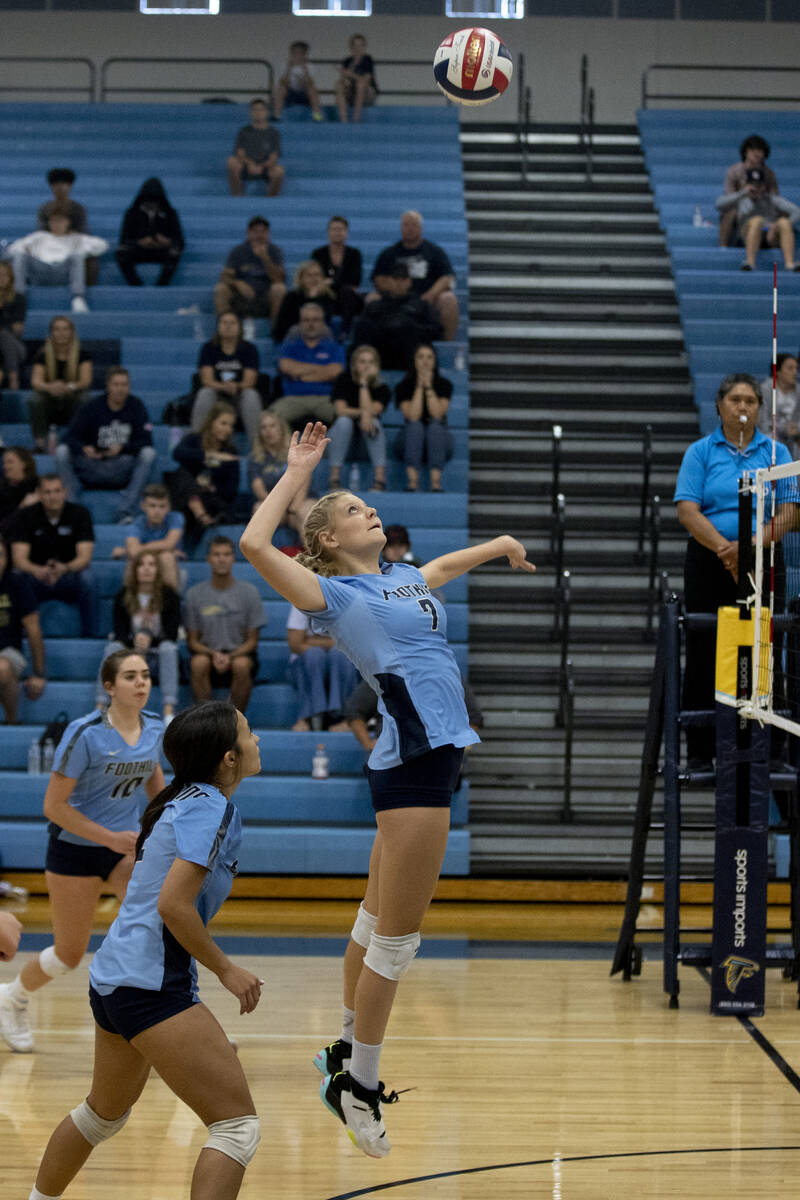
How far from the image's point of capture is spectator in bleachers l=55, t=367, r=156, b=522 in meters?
11.2

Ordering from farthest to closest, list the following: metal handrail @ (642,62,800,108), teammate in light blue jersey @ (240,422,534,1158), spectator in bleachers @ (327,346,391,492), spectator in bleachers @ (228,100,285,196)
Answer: metal handrail @ (642,62,800,108), spectator in bleachers @ (228,100,285,196), spectator in bleachers @ (327,346,391,492), teammate in light blue jersey @ (240,422,534,1158)

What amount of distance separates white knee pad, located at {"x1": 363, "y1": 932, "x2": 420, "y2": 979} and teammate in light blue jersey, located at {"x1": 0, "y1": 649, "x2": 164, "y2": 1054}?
68.6 inches

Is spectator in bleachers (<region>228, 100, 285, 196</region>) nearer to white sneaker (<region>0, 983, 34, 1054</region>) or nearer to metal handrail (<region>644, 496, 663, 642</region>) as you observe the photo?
metal handrail (<region>644, 496, 663, 642</region>)

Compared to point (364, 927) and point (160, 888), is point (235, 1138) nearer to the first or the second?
point (160, 888)

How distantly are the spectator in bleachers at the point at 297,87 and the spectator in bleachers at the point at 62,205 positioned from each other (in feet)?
9.63

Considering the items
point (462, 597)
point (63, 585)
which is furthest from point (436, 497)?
point (63, 585)

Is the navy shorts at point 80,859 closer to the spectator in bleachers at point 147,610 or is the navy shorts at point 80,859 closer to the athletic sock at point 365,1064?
the athletic sock at point 365,1064

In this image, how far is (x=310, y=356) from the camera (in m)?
11.8

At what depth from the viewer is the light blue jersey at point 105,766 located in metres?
5.69

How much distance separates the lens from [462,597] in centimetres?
1080

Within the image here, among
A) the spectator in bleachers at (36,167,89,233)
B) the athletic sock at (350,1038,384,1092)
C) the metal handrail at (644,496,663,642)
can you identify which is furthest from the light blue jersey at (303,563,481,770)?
the spectator in bleachers at (36,167,89,233)

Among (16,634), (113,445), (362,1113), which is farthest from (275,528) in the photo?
(113,445)

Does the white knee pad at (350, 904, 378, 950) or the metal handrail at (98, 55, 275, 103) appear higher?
the metal handrail at (98, 55, 275, 103)

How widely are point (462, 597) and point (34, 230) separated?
645 cm
